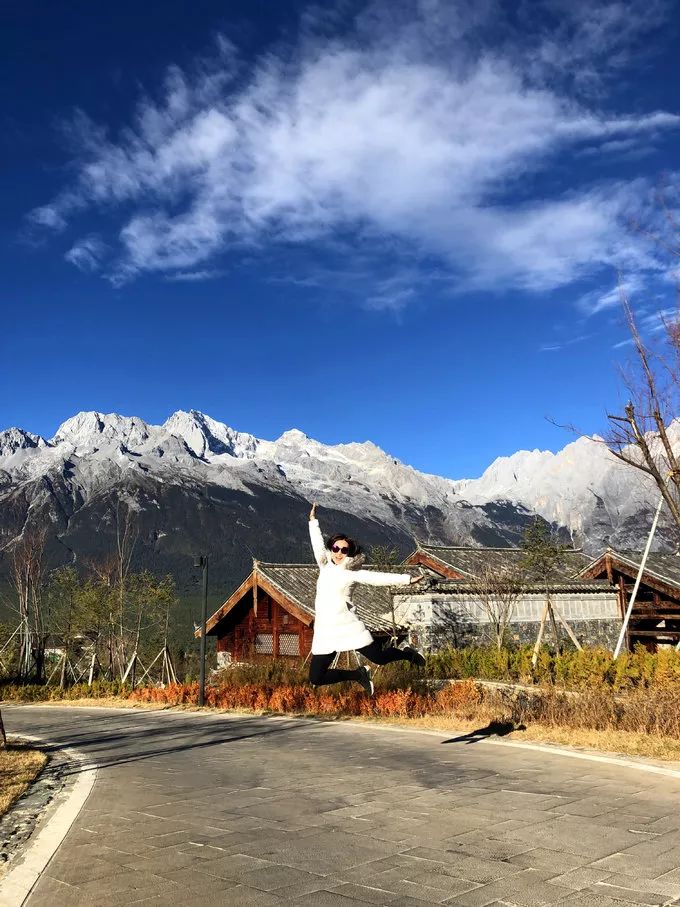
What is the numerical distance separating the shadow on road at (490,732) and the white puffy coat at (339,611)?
4.34m

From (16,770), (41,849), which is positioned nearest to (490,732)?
(16,770)

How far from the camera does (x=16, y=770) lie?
9391 millimetres

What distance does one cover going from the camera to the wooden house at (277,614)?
2747 centimetres

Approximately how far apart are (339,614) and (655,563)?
2458cm

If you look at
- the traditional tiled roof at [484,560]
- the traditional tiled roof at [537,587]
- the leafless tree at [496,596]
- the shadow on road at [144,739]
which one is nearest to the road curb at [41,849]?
the shadow on road at [144,739]

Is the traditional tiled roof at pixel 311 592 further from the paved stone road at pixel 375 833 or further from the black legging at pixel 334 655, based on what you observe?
the black legging at pixel 334 655

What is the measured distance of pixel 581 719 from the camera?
10.5m

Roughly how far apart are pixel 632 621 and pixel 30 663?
25.3 meters

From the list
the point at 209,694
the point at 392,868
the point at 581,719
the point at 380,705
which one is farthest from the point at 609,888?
the point at 209,694

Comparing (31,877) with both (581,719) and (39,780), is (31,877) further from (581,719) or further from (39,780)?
(581,719)

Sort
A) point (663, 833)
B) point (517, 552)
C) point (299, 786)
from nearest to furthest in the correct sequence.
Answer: point (663, 833), point (299, 786), point (517, 552)

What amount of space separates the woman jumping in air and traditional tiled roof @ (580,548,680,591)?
22425mm

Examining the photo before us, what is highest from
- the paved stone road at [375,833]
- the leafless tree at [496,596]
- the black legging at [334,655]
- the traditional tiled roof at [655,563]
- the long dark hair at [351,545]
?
the traditional tiled roof at [655,563]

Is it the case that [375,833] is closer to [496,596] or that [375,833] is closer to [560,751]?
[560,751]
